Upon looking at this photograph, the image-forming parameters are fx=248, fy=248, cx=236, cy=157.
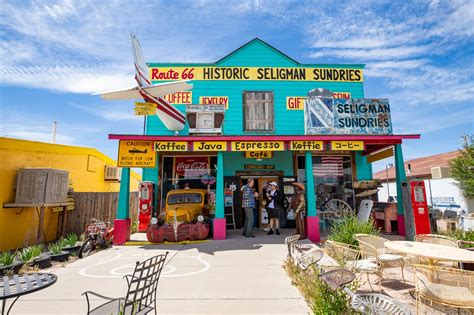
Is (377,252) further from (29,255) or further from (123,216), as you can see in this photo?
(29,255)

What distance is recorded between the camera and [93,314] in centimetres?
294

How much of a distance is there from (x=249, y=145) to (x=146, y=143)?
12.3 feet

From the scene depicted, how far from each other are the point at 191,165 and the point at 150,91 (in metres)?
3.93

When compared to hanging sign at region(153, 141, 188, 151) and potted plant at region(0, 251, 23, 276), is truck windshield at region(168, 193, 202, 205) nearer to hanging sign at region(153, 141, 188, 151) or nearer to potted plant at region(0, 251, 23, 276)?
hanging sign at region(153, 141, 188, 151)

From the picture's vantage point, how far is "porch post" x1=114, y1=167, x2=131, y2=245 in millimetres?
8695

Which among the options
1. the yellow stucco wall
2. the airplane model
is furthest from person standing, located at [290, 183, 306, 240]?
the yellow stucco wall

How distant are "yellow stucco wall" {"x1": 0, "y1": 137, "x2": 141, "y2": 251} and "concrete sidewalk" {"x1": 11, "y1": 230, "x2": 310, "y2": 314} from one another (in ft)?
14.3

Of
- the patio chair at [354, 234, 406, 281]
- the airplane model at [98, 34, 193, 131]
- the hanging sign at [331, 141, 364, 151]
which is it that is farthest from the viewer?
the airplane model at [98, 34, 193, 131]

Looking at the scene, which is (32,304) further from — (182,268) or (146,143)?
(146,143)

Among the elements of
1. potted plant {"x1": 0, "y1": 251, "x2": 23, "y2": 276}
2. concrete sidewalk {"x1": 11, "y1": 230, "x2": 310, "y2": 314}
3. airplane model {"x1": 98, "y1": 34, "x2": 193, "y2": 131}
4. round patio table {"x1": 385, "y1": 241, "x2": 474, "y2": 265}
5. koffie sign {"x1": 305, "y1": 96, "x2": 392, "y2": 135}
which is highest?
airplane model {"x1": 98, "y1": 34, "x2": 193, "y2": 131}

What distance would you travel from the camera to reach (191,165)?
12.4 meters

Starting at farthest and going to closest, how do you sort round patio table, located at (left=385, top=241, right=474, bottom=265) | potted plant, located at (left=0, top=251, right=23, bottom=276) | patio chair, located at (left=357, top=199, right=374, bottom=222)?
patio chair, located at (left=357, top=199, right=374, bottom=222) → potted plant, located at (left=0, top=251, right=23, bottom=276) → round patio table, located at (left=385, top=241, right=474, bottom=265)

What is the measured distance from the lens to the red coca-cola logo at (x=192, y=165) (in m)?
12.3

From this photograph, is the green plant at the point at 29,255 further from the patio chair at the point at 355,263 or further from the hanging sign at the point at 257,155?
the hanging sign at the point at 257,155
